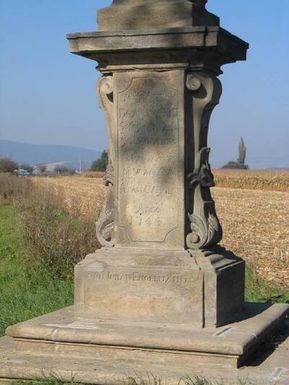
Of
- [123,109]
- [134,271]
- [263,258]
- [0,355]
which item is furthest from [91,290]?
[263,258]

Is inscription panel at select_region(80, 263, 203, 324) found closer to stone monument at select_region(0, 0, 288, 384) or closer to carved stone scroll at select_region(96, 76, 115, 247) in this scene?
stone monument at select_region(0, 0, 288, 384)

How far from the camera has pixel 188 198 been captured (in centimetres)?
686

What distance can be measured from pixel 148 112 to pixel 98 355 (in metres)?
1.98

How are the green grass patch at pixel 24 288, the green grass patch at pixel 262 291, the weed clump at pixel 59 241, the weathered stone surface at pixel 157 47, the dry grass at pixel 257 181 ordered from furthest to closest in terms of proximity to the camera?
the dry grass at pixel 257 181 → the weed clump at pixel 59 241 → the green grass patch at pixel 262 291 → the green grass patch at pixel 24 288 → the weathered stone surface at pixel 157 47

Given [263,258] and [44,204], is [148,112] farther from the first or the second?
[44,204]

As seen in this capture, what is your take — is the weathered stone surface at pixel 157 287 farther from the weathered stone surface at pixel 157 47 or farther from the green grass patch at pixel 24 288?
the green grass patch at pixel 24 288

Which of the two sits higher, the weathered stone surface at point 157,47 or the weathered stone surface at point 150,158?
the weathered stone surface at point 157,47

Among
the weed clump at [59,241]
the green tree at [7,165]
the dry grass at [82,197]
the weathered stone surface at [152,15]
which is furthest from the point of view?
the green tree at [7,165]

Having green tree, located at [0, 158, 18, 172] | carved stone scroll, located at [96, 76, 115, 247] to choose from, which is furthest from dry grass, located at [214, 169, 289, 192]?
carved stone scroll, located at [96, 76, 115, 247]

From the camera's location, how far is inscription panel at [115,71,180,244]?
6785mm

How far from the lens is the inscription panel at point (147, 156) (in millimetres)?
6785

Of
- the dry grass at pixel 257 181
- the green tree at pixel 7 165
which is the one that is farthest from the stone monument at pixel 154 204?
the green tree at pixel 7 165

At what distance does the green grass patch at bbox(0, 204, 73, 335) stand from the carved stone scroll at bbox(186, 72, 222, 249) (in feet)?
8.23

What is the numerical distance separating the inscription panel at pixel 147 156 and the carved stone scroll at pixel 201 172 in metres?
0.15
